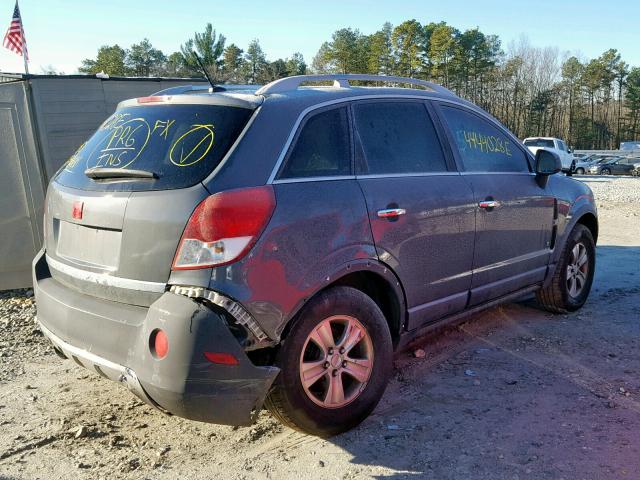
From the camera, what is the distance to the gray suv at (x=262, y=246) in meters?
2.78

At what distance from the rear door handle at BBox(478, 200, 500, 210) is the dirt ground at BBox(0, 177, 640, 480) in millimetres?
1121

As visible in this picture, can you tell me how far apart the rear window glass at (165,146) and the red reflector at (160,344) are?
0.69 m

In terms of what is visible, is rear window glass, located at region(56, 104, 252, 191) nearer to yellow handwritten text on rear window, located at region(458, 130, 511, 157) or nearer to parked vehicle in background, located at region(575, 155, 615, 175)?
yellow handwritten text on rear window, located at region(458, 130, 511, 157)

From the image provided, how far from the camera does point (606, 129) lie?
81.8m

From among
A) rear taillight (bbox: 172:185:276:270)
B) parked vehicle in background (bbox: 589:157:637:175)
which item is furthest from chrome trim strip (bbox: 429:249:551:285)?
parked vehicle in background (bbox: 589:157:637:175)

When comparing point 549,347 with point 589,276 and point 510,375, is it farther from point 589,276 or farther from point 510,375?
point 589,276

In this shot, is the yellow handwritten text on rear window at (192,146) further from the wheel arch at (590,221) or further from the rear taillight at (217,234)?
the wheel arch at (590,221)

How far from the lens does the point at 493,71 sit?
76.9 meters

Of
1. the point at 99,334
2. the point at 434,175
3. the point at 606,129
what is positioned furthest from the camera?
the point at 606,129

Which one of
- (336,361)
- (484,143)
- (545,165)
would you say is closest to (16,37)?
(484,143)

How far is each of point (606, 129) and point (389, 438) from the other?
88.6 metres

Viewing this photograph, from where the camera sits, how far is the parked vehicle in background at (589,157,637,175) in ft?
134

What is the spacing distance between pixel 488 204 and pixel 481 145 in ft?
1.63

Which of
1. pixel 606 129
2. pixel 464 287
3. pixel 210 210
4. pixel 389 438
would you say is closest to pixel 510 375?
pixel 464 287
